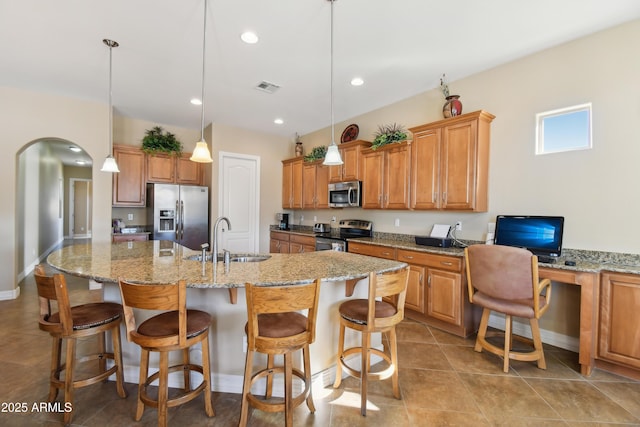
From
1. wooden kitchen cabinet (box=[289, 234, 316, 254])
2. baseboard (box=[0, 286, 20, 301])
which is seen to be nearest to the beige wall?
wooden kitchen cabinet (box=[289, 234, 316, 254])

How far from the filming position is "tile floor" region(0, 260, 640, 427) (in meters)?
1.83

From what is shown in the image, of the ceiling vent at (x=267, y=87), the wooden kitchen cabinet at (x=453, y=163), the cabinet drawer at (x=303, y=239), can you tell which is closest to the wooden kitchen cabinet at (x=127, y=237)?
the cabinet drawer at (x=303, y=239)

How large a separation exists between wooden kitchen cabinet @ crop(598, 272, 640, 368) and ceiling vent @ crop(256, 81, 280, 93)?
393cm

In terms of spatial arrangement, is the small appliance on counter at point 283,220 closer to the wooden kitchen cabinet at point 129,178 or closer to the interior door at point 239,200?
the interior door at point 239,200

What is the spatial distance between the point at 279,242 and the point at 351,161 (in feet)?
7.46

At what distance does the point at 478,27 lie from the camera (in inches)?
101

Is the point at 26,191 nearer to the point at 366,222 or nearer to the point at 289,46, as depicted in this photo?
the point at 289,46

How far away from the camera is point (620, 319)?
7.37 ft

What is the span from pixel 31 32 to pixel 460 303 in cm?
494

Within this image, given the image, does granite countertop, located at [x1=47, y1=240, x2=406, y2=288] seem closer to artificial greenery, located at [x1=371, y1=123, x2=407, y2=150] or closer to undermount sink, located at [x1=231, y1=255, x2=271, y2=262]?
undermount sink, located at [x1=231, y1=255, x2=271, y2=262]

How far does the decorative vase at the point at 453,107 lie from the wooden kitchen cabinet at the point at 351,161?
1302 millimetres

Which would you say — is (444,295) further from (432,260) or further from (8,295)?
(8,295)

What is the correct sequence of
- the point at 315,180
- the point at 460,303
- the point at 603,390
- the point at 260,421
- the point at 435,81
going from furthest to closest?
1. the point at 315,180
2. the point at 435,81
3. the point at 460,303
4. the point at 603,390
5. the point at 260,421

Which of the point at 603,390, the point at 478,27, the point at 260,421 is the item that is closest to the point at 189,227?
the point at 260,421
